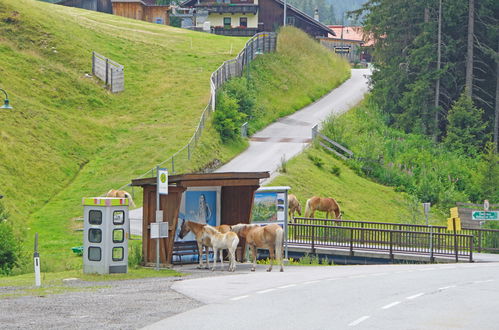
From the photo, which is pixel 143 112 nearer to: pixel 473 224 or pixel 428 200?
pixel 428 200

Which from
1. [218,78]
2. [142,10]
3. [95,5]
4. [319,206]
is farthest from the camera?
[142,10]

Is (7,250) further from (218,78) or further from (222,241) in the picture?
(218,78)

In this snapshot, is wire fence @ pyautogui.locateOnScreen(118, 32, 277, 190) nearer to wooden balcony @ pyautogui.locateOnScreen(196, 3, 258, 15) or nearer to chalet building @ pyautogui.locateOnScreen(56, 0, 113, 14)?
wooden balcony @ pyautogui.locateOnScreen(196, 3, 258, 15)

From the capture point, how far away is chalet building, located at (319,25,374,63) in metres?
87.0

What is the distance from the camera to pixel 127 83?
73562 mm

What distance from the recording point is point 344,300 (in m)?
20.1

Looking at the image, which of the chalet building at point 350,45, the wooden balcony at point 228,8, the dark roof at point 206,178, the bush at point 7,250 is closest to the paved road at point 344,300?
the dark roof at point 206,178

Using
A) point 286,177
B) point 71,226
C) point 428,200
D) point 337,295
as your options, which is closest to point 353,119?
point 428,200

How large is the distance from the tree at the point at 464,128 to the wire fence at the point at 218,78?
17.9 meters

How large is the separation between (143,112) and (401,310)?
162ft

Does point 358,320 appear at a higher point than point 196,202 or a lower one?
lower

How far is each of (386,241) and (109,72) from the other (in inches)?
1605

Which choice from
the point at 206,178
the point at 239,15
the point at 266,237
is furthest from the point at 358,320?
the point at 239,15

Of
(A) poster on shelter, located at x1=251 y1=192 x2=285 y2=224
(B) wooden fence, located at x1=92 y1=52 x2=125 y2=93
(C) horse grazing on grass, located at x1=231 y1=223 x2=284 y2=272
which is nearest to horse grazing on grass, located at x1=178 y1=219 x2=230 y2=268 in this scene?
(C) horse grazing on grass, located at x1=231 y1=223 x2=284 y2=272
